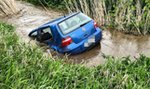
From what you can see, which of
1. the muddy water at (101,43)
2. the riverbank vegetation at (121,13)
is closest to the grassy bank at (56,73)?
the muddy water at (101,43)

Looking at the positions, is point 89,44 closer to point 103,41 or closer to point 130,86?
point 103,41

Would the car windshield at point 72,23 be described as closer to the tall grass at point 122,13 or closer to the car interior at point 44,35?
the car interior at point 44,35

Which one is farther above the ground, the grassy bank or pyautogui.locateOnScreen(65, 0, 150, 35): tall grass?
the grassy bank

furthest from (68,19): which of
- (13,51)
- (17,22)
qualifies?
(17,22)

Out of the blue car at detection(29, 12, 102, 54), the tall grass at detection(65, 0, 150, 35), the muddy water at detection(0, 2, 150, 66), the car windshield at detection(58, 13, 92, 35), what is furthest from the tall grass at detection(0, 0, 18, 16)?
the car windshield at detection(58, 13, 92, 35)

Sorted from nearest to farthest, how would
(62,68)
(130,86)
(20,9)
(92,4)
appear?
(130,86) < (62,68) < (92,4) < (20,9)

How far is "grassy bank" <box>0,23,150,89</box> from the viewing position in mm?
6895

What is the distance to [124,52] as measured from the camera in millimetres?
11047

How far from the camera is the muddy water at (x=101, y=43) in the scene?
1070 cm

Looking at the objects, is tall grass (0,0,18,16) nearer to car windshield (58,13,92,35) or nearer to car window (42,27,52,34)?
car window (42,27,52,34)

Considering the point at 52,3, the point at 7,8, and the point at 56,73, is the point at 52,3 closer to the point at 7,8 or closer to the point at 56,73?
the point at 7,8

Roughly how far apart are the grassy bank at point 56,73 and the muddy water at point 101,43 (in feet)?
5.59

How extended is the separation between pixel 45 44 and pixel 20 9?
21.0ft

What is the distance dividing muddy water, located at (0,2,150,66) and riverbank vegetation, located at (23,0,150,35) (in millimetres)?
451
